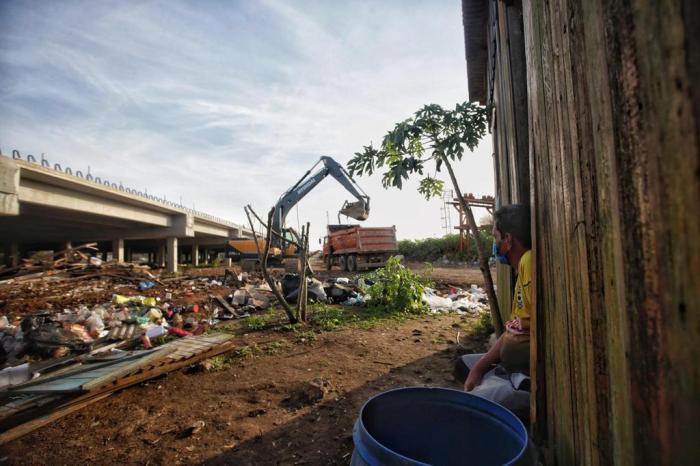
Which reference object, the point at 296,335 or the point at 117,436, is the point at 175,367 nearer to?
the point at 117,436

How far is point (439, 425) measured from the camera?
148 centimetres

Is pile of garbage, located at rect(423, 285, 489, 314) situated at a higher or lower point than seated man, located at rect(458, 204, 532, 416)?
lower

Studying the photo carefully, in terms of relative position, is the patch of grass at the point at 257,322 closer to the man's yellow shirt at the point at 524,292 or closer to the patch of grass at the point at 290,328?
the patch of grass at the point at 290,328

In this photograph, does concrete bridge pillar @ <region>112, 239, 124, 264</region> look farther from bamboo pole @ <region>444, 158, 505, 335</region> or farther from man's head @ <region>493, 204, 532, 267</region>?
man's head @ <region>493, 204, 532, 267</region>

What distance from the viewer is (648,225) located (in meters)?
0.60

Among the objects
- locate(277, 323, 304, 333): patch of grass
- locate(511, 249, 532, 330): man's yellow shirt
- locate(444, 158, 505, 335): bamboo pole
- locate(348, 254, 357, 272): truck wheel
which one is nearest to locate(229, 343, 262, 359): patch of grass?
locate(277, 323, 304, 333): patch of grass

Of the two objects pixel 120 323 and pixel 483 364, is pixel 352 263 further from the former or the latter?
pixel 483 364

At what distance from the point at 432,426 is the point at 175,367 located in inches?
121

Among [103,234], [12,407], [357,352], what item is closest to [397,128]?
[357,352]

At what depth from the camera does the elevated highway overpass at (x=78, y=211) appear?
891 centimetres

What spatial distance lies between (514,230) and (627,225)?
1.51 m

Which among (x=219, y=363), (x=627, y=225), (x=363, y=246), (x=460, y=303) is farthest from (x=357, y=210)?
(x=627, y=225)

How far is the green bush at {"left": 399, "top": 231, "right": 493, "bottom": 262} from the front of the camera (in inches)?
825

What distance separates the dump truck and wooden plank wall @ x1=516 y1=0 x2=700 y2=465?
1369 cm
